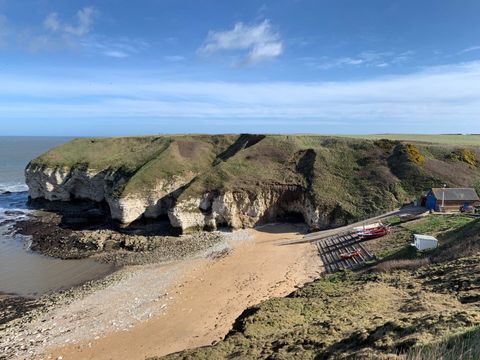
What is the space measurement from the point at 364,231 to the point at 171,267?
60.8ft

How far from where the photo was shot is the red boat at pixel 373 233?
34.8 metres

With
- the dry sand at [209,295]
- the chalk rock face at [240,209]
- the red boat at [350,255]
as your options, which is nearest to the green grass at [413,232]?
the red boat at [350,255]

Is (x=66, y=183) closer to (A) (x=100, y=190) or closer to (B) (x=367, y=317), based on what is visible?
(A) (x=100, y=190)

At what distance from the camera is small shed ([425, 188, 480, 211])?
40.1m

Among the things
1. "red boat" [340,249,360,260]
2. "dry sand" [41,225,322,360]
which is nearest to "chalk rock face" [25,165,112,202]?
"dry sand" [41,225,322,360]

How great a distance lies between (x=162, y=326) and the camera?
2372cm

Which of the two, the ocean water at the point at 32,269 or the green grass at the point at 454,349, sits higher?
the green grass at the point at 454,349

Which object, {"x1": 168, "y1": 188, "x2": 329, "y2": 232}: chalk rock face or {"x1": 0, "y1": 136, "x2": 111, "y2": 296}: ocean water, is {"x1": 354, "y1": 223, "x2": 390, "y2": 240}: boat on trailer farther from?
{"x1": 0, "y1": 136, "x2": 111, "y2": 296}: ocean water

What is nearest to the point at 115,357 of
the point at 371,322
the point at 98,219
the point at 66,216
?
the point at 371,322

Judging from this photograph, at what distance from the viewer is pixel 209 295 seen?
28.2 meters

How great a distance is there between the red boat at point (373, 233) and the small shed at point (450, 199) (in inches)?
359

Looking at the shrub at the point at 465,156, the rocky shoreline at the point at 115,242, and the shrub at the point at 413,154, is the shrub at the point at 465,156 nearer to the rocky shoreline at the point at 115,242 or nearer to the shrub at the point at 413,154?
the shrub at the point at 413,154

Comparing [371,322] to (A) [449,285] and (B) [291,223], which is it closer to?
(A) [449,285]

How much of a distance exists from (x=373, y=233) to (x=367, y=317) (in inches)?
805
